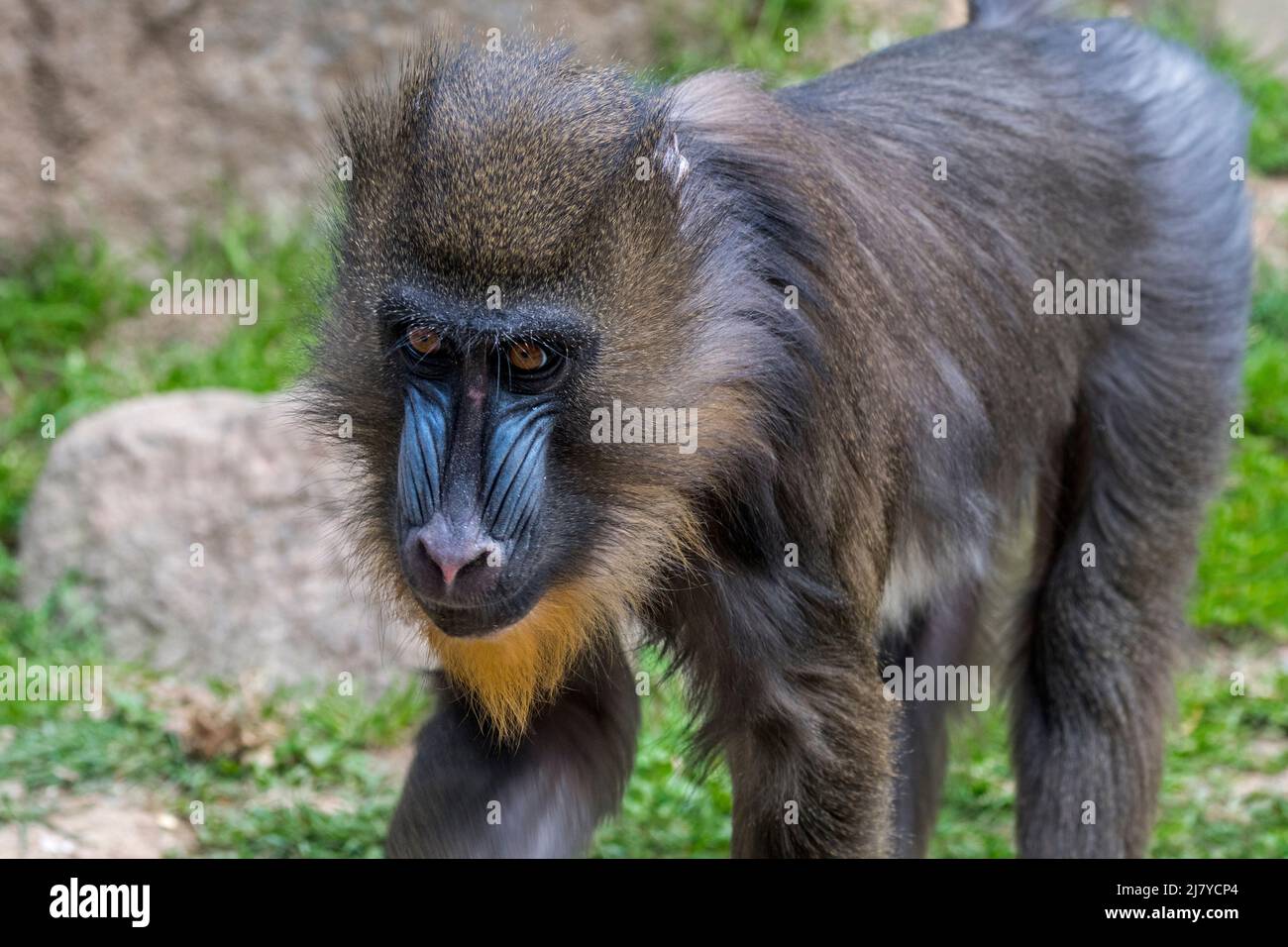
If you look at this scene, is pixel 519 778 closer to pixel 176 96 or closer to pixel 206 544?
pixel 206 544

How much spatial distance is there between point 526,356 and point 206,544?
368 centimetres

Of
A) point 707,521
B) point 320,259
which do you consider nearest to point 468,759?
point 707,521

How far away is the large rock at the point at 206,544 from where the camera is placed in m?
7.03

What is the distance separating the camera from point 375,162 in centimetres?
425

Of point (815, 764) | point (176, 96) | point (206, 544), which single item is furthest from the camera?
point (176, 96)

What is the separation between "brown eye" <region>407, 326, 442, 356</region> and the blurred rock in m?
5.12

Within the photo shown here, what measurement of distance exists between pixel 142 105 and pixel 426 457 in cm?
607

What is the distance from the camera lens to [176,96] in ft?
30.4

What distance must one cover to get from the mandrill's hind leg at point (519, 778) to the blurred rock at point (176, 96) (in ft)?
15.2

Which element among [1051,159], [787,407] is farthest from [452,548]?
[1051,159]

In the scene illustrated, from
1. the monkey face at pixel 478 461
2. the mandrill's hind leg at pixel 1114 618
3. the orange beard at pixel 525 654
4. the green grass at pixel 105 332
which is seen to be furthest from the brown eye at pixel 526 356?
the green grass at pixel 105 332

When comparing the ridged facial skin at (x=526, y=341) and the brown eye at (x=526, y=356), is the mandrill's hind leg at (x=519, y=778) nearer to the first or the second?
the ridged facial skin at (x=526, y=341)

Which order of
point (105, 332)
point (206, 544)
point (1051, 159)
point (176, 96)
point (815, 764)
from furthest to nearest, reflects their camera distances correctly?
1. point (176, 96)
2. point (105, 332)
3. point (206, 544)
4. point (1051, 159)
5. point (815, 764)

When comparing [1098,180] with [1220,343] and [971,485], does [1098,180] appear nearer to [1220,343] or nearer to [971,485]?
[1220,343]
